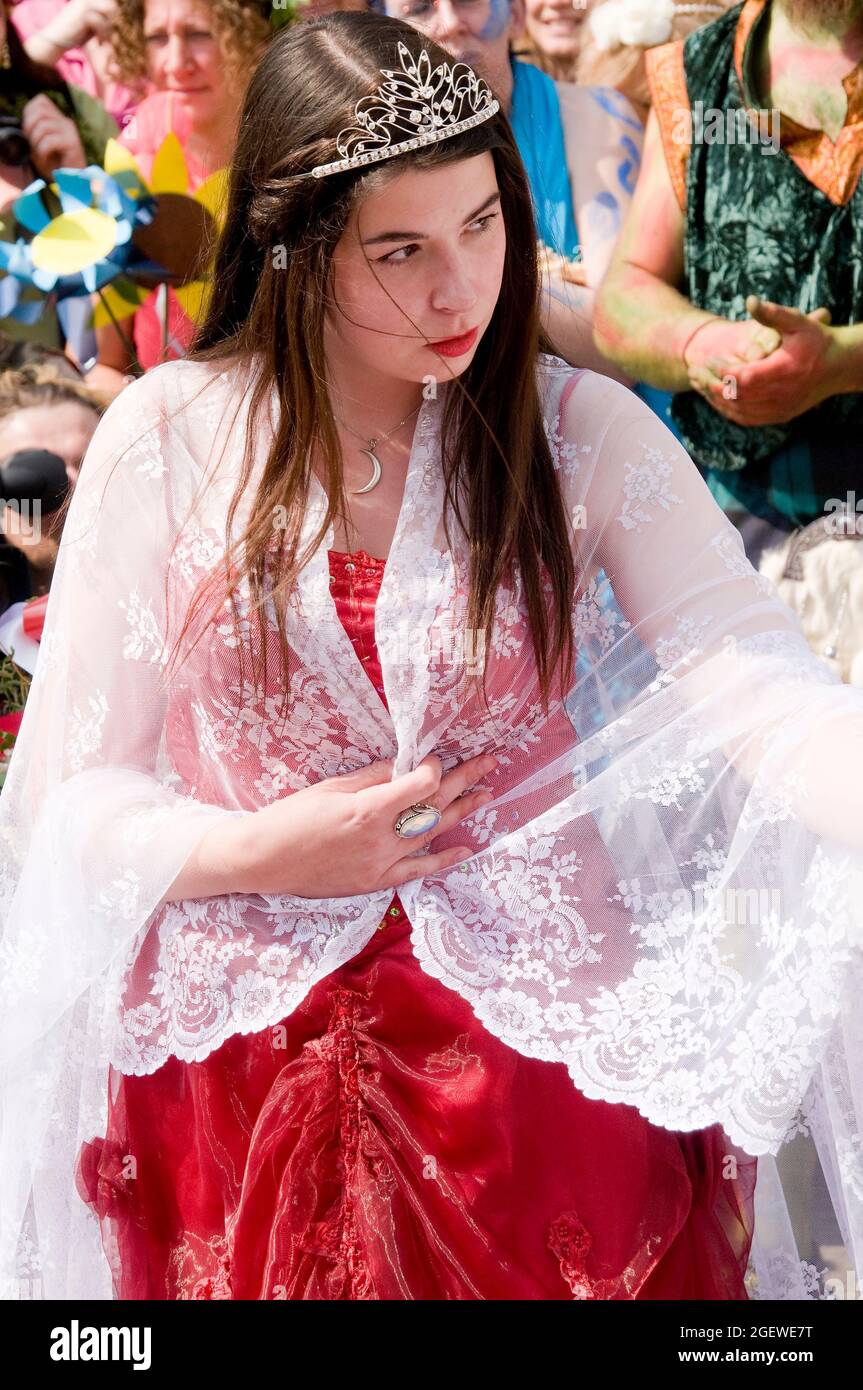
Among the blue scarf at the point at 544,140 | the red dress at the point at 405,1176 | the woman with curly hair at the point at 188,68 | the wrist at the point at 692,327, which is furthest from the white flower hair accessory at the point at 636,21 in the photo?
the red dress at the point at 405,1176

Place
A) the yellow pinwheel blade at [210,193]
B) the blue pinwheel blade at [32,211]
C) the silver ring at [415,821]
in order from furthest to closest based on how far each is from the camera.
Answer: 1. the blue pinwheel blade at [32,211]
2. the yellow pinwheel blade at [210,193]
3. the silver ring at [415,821]

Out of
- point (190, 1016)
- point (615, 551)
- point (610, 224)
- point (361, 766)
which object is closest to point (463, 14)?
point (610, 224)

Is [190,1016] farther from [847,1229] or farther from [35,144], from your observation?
[35,144]

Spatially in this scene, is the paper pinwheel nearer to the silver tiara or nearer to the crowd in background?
the crowd in background

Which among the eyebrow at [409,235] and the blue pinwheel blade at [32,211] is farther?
the blue pinwheel blade at [32,211]

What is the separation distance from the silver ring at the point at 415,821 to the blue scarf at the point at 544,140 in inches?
59.8

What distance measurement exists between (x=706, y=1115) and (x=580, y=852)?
269 mm

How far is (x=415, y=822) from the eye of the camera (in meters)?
1.35

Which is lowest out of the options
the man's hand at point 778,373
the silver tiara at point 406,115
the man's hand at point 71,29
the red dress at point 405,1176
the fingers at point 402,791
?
the red dress at point 405,1176

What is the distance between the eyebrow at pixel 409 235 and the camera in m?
1.35

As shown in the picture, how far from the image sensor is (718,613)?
143cm

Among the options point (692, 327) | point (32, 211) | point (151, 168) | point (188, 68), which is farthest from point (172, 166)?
point (692, 327)

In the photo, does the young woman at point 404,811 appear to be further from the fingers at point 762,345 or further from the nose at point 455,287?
the fingers at point 762,345

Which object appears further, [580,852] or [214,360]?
[214,360]
